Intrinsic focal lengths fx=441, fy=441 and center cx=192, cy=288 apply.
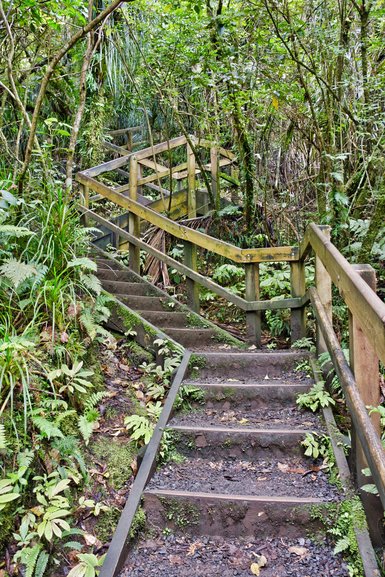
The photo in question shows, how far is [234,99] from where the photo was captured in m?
5.71

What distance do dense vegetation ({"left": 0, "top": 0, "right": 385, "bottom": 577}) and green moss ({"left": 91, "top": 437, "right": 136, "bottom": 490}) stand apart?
0.12 metres

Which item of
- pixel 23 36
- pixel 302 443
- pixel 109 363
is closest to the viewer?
pixel 302 443

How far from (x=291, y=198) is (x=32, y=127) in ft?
13.5

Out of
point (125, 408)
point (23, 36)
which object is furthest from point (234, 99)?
point (125, 408)

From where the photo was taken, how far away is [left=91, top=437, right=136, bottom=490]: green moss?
9.23 ft

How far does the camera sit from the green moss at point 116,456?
2.81 metres

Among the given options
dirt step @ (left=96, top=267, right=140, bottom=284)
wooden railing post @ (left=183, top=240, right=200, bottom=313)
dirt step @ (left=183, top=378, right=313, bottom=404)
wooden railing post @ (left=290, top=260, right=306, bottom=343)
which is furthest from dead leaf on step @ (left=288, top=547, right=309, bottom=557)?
dirt step @ (left=96, top=267, right=140, bottom=284)

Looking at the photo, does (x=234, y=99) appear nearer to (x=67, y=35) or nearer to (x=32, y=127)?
(x=32, y=127)

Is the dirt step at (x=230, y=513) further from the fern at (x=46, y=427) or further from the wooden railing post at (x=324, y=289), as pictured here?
the wooden railing post at (x=324, y=289)

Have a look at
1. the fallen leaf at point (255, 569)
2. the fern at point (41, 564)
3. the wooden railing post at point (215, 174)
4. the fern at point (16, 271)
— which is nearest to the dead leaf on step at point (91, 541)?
the fern at point (41, 564)

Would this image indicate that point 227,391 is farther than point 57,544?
Yes

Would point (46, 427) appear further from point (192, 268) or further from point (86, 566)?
point (192, 268)

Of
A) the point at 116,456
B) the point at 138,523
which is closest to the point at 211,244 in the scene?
the point at 116,456

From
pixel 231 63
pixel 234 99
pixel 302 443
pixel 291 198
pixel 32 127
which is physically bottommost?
pixel 302 443
